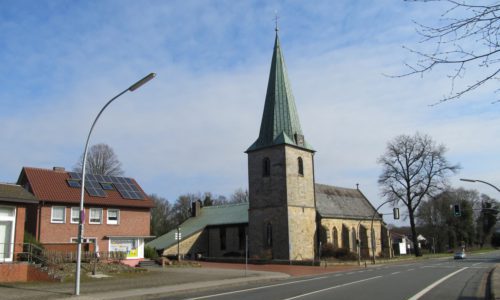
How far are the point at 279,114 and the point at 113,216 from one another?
21103 mm

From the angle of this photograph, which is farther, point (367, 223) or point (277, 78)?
point (367, 223)

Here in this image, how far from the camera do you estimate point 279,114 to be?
48.1 metres

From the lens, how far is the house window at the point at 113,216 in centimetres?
3434

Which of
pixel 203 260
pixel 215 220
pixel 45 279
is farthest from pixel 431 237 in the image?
pixel 45 279

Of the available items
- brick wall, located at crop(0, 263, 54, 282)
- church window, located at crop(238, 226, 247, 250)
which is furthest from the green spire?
brick wall, located at crop(0, 263, 54, 282)

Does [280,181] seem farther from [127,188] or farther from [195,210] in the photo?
[195,210]

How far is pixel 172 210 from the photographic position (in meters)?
94.1

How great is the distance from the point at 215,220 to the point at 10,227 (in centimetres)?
3573

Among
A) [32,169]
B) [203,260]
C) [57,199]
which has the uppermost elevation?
[32,169]

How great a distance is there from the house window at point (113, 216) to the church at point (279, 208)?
912cm

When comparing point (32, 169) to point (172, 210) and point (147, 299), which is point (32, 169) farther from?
point (172, 210)

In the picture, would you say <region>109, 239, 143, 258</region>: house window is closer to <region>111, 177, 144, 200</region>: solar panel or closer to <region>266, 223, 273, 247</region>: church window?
<region>111, 177, 144, 200</region>: solar panel

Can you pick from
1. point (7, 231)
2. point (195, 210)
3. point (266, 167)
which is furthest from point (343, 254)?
point (7, 231)

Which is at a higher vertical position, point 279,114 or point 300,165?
point 279,114
